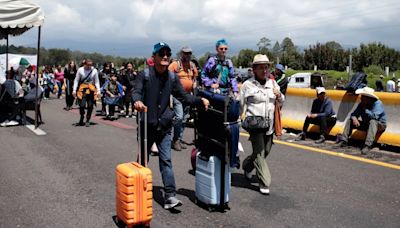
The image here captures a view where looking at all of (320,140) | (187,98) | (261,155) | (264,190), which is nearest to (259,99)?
(261,155)

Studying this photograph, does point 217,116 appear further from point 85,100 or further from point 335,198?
point 85,100

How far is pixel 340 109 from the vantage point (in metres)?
9.93

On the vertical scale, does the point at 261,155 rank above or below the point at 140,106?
below

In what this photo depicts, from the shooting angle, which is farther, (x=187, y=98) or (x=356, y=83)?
(x=356, y=83)

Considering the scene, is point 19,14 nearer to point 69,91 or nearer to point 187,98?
point 69,91

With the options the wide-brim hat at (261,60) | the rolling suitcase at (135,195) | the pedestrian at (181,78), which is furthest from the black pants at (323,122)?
the rolling suitcase at (135,195)

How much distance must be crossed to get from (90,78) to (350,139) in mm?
7144

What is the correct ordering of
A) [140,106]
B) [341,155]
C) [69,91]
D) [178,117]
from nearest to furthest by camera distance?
[140,106] < [341,155] < [178,117] < [69,91]

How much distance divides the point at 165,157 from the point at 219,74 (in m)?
3.07

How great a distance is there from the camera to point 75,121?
1334 centimetres

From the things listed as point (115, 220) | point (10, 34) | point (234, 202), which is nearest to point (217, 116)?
point (234, 202)

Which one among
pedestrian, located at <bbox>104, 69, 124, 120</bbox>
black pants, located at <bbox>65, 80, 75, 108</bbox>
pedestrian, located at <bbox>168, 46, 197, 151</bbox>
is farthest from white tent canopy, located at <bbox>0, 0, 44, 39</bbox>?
black pants, located at <bbox>65, 80, 75, 108</bbox>

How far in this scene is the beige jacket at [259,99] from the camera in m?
5.75

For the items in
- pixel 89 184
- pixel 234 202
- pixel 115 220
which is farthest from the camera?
pixel 89 184
